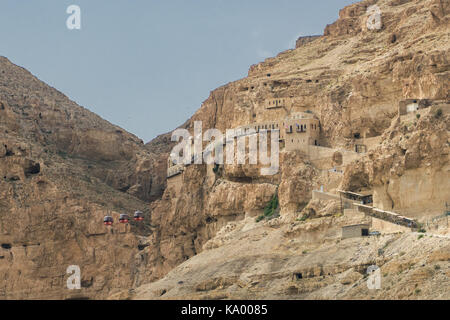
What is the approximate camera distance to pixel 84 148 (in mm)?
165500

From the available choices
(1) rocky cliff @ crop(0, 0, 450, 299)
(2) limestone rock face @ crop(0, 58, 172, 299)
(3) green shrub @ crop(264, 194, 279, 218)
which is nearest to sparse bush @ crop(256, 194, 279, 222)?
(3) green shrub @ crop(264, 194, 279, 218)

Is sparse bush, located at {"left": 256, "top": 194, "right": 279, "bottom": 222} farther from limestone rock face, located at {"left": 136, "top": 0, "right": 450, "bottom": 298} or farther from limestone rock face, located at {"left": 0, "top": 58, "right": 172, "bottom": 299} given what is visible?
limestone rock face, located at {"left": 0, "top": 58, "right": 172, "bottom": 299}

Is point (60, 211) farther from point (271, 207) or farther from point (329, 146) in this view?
point (329, 146)
